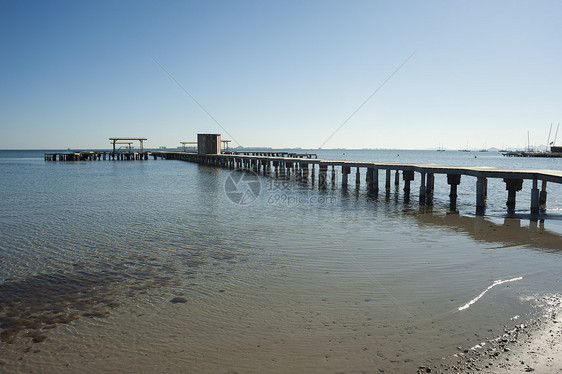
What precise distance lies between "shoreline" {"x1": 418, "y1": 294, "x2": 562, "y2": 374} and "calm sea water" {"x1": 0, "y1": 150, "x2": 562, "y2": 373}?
0.16m

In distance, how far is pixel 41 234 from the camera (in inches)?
402

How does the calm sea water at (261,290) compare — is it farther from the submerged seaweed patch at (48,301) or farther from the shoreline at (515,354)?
the shoreline at (515,354)

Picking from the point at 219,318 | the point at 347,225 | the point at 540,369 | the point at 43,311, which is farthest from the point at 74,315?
the point at 347,225

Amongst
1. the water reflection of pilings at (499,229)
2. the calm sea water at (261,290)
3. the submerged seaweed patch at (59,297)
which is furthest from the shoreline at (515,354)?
the water reflection of pilings at (499,229)

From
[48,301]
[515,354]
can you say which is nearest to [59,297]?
[48,301]

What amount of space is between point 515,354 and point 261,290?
3.36m

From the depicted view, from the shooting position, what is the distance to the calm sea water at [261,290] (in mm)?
4156

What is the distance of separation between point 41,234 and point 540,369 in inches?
422

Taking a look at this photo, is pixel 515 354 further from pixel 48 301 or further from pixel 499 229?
pixel 499 229

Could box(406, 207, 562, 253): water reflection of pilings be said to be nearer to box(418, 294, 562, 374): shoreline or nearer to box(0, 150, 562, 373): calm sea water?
box(0, 150, 562, 373): calm sea water

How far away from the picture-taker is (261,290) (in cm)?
609

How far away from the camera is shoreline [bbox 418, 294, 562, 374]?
148 inches

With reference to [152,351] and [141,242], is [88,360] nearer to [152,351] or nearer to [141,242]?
[152,351]

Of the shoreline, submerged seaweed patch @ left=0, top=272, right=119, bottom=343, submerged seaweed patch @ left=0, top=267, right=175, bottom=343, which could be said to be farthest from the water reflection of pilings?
submerged seaweed patch @ left=0, top=272, right=119, bottom=343
